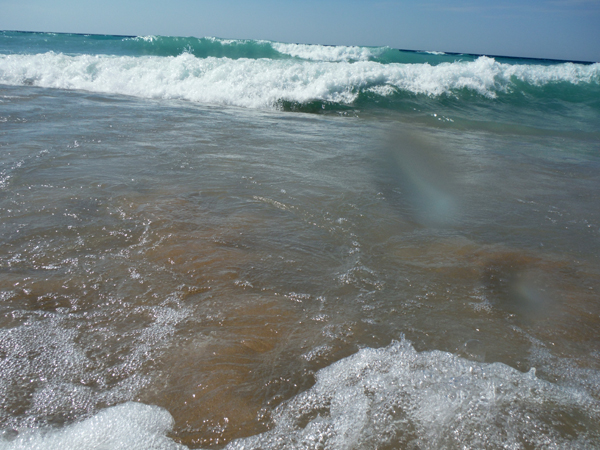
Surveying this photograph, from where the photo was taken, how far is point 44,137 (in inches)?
205

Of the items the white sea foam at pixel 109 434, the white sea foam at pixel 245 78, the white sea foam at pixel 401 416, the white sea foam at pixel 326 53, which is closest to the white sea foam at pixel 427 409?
the white sea foam at pixel 401 416

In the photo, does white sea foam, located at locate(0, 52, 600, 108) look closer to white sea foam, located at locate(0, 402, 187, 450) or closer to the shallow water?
the shallow water

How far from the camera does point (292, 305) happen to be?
7.21 feet

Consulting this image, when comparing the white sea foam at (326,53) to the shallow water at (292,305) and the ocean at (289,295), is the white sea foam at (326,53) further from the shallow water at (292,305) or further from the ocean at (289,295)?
the shallow water at (292,305)

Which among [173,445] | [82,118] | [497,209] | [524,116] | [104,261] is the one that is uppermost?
[524,116]

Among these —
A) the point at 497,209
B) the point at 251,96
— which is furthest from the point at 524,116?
the point at 497,209

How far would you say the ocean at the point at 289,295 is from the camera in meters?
1.56

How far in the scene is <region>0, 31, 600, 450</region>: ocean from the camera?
5.10ft

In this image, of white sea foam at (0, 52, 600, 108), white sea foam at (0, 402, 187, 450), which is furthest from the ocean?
white sea foam at (0, 52, 600, 108)

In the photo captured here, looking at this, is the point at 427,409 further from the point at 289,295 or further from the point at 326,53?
the point at 326,53

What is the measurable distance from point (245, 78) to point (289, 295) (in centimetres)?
929

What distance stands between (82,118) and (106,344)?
6023 mm

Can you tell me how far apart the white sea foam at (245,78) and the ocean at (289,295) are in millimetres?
4818

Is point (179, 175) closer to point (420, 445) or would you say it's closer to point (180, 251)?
point (180, 251)
